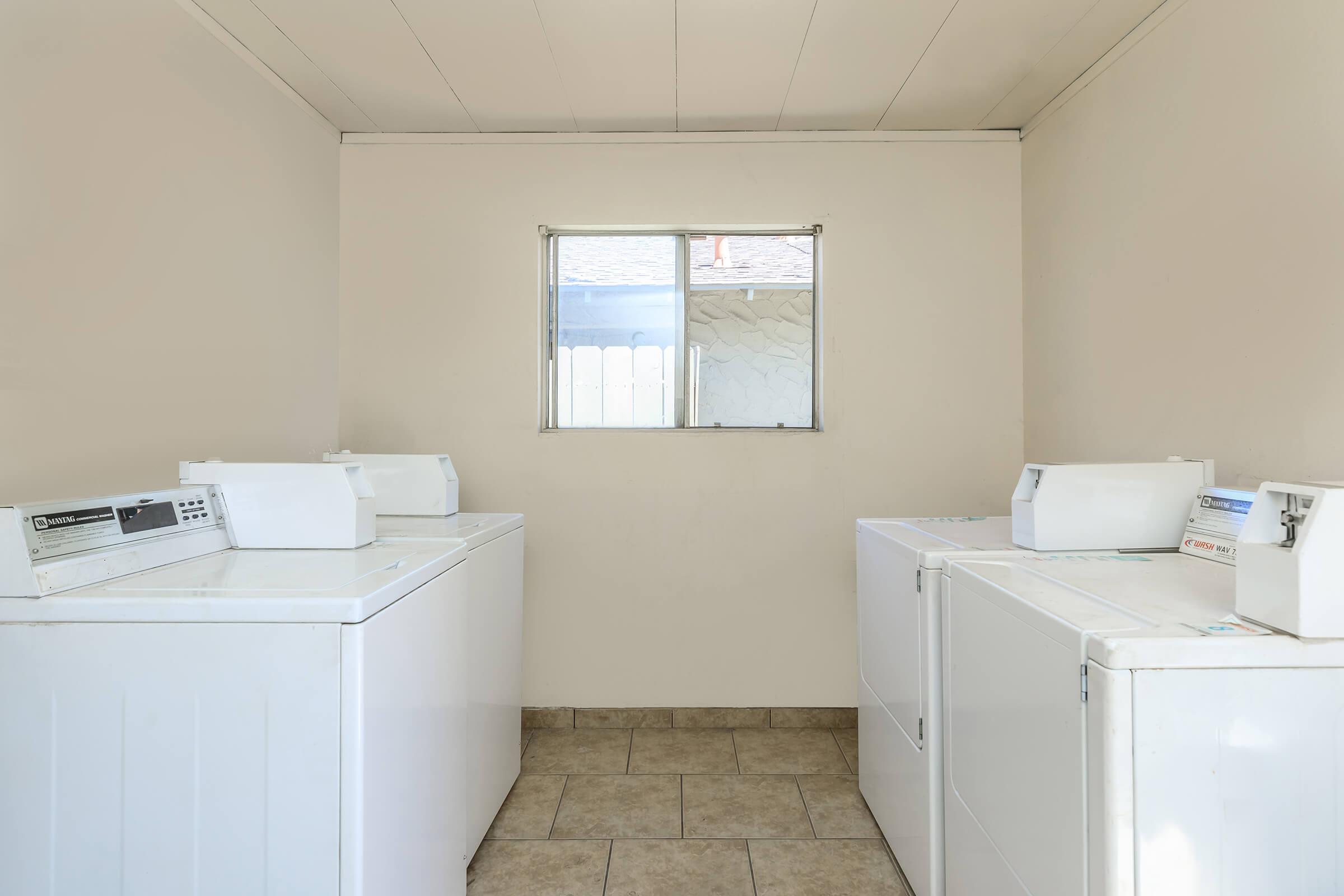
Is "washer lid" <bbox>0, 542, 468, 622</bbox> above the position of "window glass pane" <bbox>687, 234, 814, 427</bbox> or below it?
below

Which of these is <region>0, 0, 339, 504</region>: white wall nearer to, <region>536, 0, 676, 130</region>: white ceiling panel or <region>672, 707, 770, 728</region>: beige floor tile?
<region>536, 0, 676, 130</region>: white ceiling panel

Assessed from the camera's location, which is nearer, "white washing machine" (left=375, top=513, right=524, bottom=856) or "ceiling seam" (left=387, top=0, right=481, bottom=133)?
"white washing machine" (left=375, top=513, right=524, bottom=856)

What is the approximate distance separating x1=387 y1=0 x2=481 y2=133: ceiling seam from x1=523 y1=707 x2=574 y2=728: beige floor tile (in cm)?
235

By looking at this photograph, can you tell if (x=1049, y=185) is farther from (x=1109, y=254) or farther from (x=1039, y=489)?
(x=1039, y=489)

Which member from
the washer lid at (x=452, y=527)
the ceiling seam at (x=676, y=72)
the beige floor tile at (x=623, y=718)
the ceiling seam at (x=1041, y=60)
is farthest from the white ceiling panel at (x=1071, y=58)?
the beige floor tile at (x=623, y=718)

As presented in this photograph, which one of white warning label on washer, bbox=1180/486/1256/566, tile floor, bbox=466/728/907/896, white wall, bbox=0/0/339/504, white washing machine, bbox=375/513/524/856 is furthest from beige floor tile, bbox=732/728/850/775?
white wall, bbox=0/0/339/504

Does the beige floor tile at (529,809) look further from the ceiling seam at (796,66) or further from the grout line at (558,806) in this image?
the ceiling seam at (796,66)

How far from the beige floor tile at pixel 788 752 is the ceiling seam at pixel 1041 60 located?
2499 millimetres

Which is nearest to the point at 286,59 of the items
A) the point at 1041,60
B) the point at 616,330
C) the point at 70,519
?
the point at 616,330

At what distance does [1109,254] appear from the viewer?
2.15 m

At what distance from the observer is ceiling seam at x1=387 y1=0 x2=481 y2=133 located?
6.45 feet

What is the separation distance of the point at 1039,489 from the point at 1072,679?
72 cm

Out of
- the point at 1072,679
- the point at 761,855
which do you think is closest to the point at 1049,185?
the point at 1072,679

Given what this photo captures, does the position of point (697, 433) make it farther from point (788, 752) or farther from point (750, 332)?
point (788, 752)
